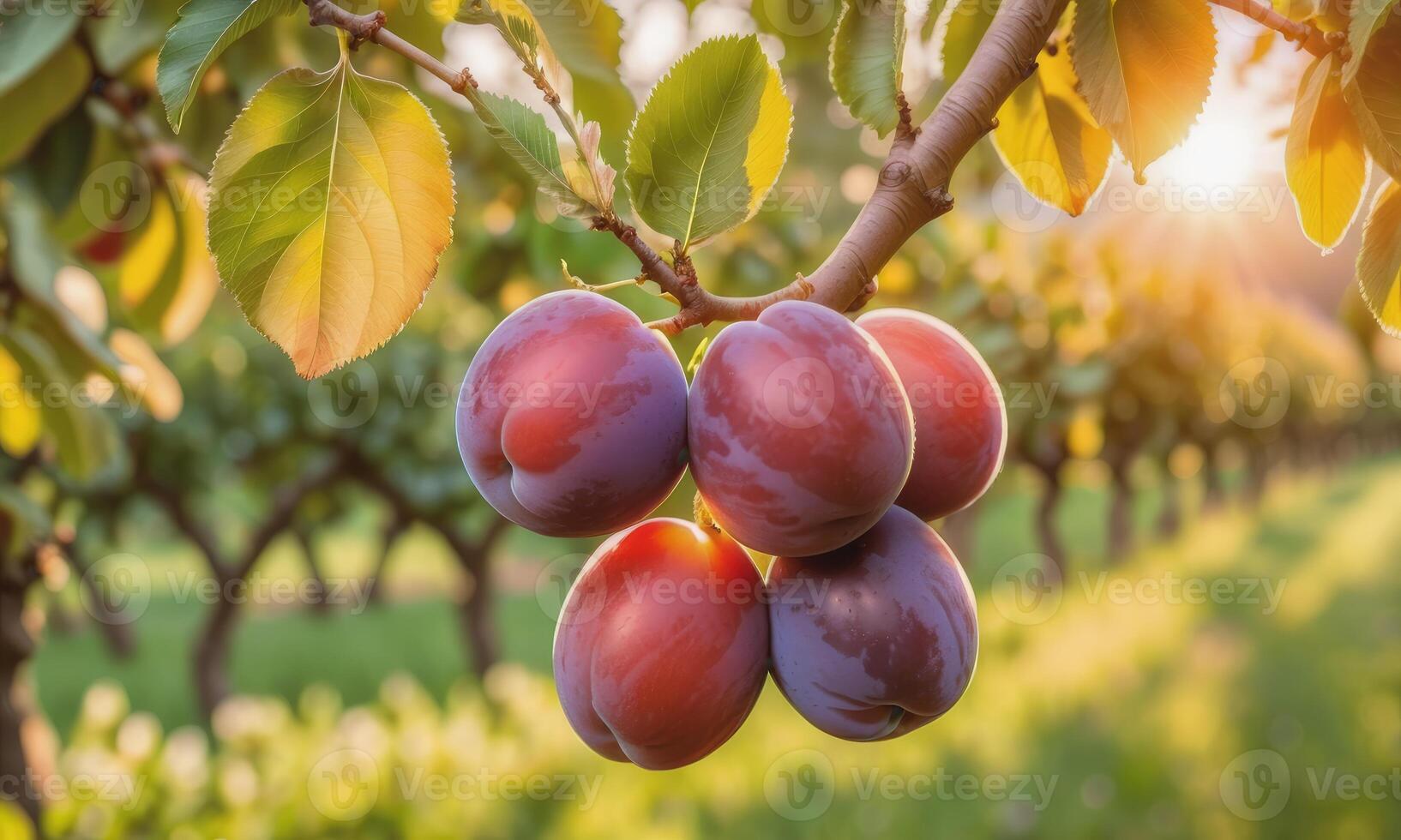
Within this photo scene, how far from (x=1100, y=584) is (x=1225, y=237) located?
139 inches

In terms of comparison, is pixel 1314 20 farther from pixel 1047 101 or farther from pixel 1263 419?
pixel 1263 419

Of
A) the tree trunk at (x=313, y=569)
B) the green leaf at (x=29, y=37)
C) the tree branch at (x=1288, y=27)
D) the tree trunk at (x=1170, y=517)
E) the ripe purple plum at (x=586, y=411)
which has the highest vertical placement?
the tree branch at (x=1288, y=27)

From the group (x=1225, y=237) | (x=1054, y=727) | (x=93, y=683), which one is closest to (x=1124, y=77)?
(x=1054, y=727)

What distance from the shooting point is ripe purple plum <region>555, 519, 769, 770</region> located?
0.66 m

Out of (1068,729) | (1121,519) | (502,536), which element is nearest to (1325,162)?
(1068,729)

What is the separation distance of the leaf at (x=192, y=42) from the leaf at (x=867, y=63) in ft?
1.39

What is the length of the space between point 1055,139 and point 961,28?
0.60 ft

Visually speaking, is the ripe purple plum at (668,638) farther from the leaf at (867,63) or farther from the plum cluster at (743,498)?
the leaf at (867,63)

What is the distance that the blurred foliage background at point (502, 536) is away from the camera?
152cm

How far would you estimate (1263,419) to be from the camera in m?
12.2

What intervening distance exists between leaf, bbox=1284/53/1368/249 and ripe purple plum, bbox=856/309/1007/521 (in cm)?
30

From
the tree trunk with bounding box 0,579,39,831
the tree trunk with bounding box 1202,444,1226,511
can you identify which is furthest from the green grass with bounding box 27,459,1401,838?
the tree trunk with bounding box 1202,444,1226,511

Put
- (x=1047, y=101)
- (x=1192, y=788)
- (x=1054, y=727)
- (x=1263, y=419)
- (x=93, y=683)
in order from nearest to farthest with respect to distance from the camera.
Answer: (x=1047, y=101)
(x=1192, y=788)
(x=1054, y=727)
(x=93, y=683)
(x=1263, y=419)

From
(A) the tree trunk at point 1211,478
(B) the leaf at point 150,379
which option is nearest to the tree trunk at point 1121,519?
(A) the tree trunk at point 1211,478
